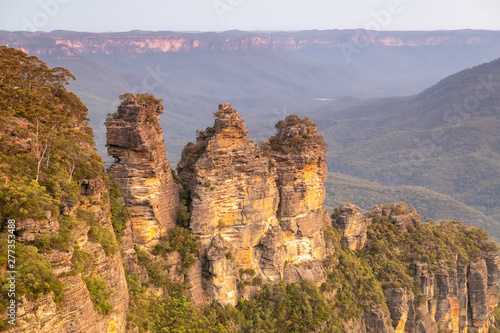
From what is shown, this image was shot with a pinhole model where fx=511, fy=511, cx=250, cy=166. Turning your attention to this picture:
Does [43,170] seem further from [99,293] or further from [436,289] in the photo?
[436,289]

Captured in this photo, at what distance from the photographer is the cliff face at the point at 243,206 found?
33.8 meters

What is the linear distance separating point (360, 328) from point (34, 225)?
3029cm

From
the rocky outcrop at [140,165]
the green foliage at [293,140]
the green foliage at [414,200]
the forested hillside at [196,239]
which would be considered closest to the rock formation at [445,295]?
the forested hillside at [196,239]

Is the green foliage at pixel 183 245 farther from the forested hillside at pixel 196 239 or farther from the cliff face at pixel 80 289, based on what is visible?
the cliff face at pixel 80 289

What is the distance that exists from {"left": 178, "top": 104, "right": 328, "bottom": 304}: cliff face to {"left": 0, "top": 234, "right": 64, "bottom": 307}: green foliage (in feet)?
49.4

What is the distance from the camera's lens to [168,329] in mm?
29125

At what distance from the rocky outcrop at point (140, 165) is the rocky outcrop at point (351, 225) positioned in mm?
19692

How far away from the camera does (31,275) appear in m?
17.8

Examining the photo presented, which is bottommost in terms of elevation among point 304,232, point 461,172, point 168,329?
point 461,172

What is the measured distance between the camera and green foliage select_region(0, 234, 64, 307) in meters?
17.6

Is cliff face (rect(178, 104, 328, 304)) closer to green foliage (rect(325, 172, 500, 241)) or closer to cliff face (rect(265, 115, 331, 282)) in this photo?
cliff face (rect(265, 115, 331, 282))

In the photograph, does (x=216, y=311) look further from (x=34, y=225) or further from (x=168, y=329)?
(x=34, y=225)

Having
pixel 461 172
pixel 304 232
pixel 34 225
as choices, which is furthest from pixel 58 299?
pixel 461 172

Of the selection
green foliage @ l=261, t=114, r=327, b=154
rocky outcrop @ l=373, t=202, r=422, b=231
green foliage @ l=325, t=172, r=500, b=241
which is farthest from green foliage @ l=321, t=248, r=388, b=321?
green foliage @ l=325, t=172, r=500, b=241
